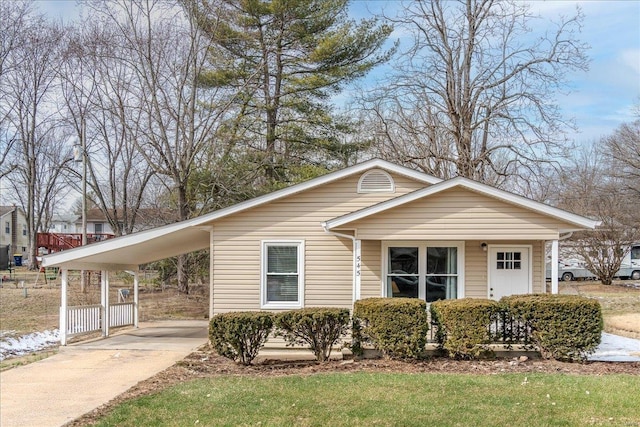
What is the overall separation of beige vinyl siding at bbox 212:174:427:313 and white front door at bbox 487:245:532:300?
7.88ft

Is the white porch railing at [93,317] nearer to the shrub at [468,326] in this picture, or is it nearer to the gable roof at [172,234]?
the gable roof at [172,234]

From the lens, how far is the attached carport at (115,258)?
11.6 m

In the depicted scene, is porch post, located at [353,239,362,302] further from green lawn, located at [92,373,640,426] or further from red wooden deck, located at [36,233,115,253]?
red wooden deck, located at [36,233,115,253]

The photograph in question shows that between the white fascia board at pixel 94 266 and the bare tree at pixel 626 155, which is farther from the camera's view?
the bare tree at pixel 626 155

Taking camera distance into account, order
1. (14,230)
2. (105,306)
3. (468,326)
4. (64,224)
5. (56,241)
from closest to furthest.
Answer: (468,326), (105,306), (56,241), (14,230), (64,224)

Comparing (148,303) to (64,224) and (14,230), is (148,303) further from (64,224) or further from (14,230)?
(64,224)

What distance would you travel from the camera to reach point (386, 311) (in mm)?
9359

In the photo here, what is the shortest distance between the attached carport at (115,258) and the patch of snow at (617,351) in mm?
7660

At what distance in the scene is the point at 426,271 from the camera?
458 inches

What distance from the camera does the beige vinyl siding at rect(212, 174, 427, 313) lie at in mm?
11969

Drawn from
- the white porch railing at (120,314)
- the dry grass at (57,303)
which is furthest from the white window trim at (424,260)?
the dry grass at (57,303)

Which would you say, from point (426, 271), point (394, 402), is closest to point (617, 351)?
point (426, 271)

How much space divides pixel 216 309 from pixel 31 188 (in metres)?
28.6

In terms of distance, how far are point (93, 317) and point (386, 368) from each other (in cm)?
790
